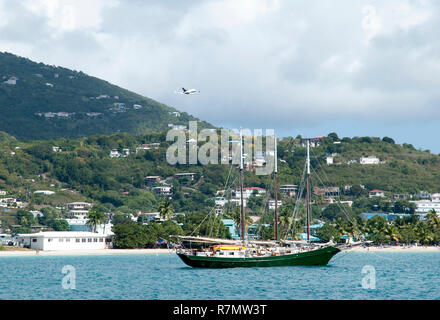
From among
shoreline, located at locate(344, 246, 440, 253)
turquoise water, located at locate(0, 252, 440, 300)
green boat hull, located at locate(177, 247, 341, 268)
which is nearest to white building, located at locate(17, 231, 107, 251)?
shoreline, located at locate(344, 246, 440, 253)

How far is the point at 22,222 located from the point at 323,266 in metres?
122

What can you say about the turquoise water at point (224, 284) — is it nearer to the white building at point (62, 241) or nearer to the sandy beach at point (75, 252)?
the sandy beach at point (75, 252)

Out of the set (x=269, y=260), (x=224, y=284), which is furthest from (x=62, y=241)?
(x=224, y=284)

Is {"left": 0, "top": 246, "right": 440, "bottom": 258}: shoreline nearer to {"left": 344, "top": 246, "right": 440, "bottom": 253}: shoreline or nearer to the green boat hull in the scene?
{"left": 344, "top": 246, "right": 440, "bottom": 253}: shoreline

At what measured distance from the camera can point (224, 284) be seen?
224 ft

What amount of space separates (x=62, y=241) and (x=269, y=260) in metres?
71.1

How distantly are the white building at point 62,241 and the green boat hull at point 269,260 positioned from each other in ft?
209

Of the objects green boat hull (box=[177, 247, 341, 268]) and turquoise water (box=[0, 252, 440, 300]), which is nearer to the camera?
turquoise water (box=[0, 252, 440, 300])

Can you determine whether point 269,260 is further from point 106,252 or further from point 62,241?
point 62,241

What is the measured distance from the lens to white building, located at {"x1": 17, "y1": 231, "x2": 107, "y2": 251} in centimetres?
14785

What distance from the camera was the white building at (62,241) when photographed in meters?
148

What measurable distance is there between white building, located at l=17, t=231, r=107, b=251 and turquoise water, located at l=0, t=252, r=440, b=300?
57.1 meters

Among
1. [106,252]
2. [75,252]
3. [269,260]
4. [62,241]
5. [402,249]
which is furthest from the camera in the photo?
[402,249]

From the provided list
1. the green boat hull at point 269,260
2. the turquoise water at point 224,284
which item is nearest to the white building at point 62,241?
the turquoise water at point 224,284
